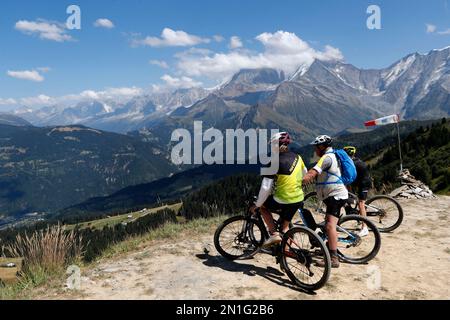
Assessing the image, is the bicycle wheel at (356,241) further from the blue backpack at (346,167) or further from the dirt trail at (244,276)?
the blue backpack at (346,167)

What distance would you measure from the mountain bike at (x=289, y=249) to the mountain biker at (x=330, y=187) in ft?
1.72

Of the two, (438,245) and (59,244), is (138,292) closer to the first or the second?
(59,244)

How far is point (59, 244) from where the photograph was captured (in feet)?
32.1

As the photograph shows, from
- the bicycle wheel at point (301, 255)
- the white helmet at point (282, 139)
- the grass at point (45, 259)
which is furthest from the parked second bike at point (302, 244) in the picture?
the grass at point (45, 259)

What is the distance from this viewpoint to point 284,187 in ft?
28.9

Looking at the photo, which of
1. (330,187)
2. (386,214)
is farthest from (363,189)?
(330,187)

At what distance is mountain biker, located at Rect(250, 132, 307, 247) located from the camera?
8812 millimetres

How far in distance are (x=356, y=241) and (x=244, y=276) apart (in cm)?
326

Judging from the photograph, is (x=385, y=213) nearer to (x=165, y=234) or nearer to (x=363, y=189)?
(x=363, y=189)

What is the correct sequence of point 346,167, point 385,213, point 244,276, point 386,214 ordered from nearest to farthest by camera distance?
point 244,276 < point 346,167 < point 385,213 < point 386,214

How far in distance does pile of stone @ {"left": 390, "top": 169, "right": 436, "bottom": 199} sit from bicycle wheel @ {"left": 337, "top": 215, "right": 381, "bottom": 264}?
9360mm

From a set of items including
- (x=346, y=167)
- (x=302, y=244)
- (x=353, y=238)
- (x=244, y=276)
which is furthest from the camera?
(x=346, y=167)

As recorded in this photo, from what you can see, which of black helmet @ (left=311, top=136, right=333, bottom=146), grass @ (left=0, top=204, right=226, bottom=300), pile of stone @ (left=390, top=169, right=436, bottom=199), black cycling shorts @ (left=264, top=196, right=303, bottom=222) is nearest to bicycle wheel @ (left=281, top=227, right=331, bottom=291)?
black cycling shorts @ (left=264, top=196, right=303, bottom=222)
